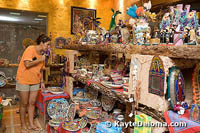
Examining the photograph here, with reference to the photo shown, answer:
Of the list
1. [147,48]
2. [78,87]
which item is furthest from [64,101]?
[147,48]

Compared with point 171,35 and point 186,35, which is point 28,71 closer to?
point 171,35

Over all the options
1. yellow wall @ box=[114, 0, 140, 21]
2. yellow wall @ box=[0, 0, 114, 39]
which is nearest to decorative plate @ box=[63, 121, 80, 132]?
yellow wall @ box=[0, 0, 114, 39]

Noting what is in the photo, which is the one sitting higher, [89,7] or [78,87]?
[89,7]

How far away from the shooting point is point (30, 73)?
303cm

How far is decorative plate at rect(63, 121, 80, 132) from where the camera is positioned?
7.42ft

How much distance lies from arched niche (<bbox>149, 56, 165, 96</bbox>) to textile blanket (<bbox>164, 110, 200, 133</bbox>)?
147mm

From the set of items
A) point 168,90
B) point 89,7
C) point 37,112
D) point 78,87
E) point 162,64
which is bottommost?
point 37,112

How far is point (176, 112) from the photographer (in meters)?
1.28

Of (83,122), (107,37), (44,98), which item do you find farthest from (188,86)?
(44,98)

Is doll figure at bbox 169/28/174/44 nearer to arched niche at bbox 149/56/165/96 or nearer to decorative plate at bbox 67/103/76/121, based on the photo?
arched niche at bbox 149/56/165/96

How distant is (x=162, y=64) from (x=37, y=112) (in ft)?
10.4

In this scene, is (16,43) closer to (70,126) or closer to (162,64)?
(70,126)

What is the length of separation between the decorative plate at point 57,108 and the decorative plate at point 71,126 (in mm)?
524

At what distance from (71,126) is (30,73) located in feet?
3.89
